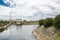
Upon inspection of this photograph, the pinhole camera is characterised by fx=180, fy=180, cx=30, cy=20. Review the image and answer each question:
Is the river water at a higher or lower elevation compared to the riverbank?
lower

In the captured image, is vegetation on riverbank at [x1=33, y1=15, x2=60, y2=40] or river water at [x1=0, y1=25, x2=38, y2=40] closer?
vegetation on riverbank at [x1=33, y1=15, x2=60, y2=40]

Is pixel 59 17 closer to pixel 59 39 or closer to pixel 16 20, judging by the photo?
pixel 59 39

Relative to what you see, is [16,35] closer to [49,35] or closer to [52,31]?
[49,35]

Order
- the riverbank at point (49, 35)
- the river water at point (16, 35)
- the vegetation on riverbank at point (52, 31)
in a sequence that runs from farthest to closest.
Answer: the river water at point (16, 35) < the vegetation on riverbank at point (52, 31) < the riverbank at point (49, 35)

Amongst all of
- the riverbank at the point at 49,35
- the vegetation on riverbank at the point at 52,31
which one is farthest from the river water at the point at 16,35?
the vegetation on riverbank at the point at 52,31

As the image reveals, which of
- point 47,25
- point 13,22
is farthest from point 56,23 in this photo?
point 13,22

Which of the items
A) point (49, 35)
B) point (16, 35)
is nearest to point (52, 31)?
point (49, 35)

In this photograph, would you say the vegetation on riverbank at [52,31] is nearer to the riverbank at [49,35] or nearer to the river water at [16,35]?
the riverbank at [49,35]

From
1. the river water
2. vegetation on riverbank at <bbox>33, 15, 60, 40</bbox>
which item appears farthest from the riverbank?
the river water

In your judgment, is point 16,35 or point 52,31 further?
point 16,35

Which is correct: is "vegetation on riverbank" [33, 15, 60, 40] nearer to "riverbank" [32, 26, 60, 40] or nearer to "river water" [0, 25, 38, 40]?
"riverbank" [32, 26, 60, 40]

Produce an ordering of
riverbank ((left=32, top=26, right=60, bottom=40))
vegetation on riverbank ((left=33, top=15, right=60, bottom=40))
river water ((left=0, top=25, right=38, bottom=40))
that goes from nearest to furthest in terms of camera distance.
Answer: riverbank ((left=32, top=26, right=60, bottom=40)), vegetation on riverbank ((left=33, top=15, right=60, bottom=40)), river water ((left=0, top=25, right=38, bottom=40))

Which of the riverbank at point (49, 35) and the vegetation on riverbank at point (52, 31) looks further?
the vegetation on riverbank at point (52, 31)

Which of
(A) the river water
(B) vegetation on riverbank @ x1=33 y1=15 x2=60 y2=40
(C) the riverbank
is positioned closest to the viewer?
(C) the riverbank
